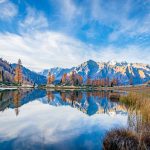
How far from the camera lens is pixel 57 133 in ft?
70.4

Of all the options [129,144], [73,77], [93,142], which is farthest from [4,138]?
[73,77]

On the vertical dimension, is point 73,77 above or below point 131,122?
above

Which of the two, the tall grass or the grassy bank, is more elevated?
the tall grass

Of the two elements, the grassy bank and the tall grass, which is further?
the tall grass

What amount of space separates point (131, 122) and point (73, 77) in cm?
17511

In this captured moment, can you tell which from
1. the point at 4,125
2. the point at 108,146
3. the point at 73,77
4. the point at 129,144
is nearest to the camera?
the point at 129,144

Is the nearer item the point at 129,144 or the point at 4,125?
the point at 129,144

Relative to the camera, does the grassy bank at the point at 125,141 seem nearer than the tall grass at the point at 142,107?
Yes

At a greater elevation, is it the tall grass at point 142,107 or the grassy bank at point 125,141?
the tall grass at point 142,107

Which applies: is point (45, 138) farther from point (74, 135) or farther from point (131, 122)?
point (131, 122)

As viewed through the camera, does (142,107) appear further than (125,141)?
Yes

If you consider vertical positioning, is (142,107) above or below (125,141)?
above

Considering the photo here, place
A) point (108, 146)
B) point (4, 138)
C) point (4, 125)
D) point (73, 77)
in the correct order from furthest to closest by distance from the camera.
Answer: point (73, 77) < point (4, 125) < point (4, 138) < point (108, 146)

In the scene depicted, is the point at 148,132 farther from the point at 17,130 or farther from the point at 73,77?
the point at 73,77
